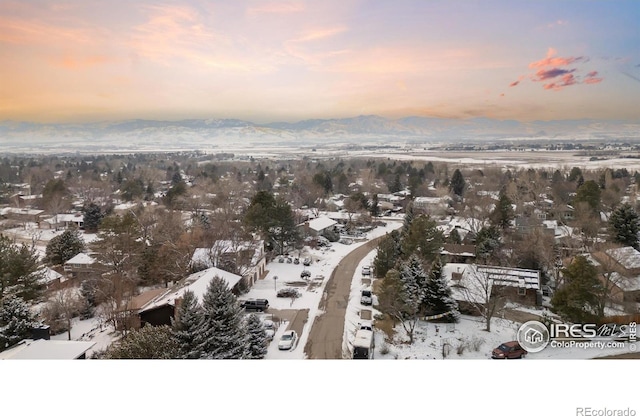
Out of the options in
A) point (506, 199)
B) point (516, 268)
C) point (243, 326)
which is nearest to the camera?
point (243, 326)

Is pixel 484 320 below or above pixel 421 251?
below

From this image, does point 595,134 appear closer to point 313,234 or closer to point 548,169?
point 313,234

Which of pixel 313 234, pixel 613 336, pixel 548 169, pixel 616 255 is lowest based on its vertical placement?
pixel 313 234

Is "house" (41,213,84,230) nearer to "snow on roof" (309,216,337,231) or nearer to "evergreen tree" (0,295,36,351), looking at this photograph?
"snow on roof" (309,216,337,231)

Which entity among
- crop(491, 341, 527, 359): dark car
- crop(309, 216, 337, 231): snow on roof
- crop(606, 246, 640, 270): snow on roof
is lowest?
crop(309, 216, 337, 231): snow on roof

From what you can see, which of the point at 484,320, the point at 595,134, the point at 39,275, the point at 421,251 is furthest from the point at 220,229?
the point at 595,134

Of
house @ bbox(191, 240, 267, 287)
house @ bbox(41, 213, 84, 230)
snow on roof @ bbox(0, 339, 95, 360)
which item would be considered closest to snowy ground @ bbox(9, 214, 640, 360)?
house @ bbox(191, 240, 267, 287)
